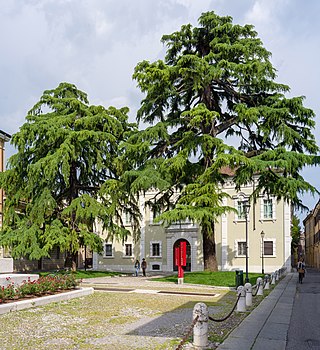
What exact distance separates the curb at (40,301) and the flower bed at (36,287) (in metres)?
0.39

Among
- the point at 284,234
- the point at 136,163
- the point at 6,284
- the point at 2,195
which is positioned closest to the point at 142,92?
the point at 136,163

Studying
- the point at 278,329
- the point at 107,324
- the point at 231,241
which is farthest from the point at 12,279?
the point at 231,241

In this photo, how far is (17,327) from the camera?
34.6 ft

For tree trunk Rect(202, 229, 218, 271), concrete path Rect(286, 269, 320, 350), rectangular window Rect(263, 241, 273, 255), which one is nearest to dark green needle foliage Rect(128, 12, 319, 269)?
tree trunk Rect(202, 229, 218, 271)

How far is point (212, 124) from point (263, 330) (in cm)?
1675

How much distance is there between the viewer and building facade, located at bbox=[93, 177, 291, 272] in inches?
1537

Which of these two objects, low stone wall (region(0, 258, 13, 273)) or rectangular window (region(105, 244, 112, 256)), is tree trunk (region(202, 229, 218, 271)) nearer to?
low stone wall (region(0, 258, 13, 273))

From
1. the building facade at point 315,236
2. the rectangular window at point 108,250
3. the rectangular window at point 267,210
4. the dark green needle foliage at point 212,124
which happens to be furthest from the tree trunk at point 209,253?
the building facade at point 315,236

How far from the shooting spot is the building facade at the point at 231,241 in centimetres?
3903

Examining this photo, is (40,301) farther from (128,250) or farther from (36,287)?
(128,250)

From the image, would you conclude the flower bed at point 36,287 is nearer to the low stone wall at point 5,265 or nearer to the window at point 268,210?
the low stone wall at point 5,265

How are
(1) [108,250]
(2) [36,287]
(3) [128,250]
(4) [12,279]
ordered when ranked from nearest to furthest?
(2) [36,287], (4) [12,279], (3) [128,250], (1) [108,250]

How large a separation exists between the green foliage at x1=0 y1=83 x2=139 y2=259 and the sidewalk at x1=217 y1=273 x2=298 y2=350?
1564cm

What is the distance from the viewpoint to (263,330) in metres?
10.5
